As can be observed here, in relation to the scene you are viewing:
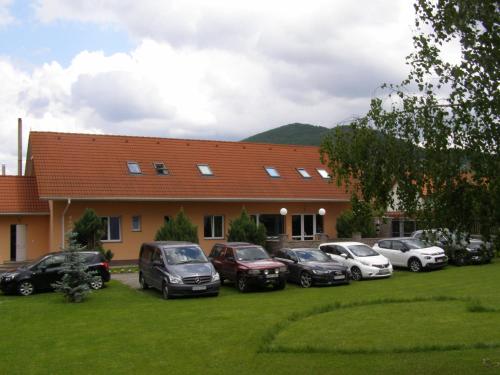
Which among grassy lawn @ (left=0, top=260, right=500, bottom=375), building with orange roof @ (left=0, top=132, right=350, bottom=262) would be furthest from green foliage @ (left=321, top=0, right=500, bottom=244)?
building with orange roof @ (left=0, top=132, right=350, bottom=262)

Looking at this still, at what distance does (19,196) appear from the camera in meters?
29.5

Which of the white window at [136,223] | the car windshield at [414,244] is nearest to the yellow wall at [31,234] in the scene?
the white window at [136,223]

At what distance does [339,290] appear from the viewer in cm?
1983

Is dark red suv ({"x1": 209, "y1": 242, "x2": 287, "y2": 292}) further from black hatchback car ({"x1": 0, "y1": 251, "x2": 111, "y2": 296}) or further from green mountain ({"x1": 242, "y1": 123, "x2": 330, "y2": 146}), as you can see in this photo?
green mountain ({"x1": 242, "y1": 123, "x2": 330, "y2": 146})

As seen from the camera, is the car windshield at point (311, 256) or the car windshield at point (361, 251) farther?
the car windshield at point (361, 251)

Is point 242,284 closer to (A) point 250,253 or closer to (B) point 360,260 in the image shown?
(A) point 250,253

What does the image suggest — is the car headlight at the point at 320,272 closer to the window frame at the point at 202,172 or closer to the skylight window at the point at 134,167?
the window frame at the point at 202,172

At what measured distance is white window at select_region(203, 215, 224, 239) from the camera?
1256 inches

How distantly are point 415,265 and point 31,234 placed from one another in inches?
727

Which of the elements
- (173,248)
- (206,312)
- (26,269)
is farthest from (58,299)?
(206,312)

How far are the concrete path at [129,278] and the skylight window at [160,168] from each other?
7495 millimetres

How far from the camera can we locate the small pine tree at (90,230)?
26.6 m

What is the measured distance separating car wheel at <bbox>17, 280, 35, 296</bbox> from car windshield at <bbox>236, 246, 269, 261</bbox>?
7331 millimetres

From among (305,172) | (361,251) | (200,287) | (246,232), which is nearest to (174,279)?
(200,287)
